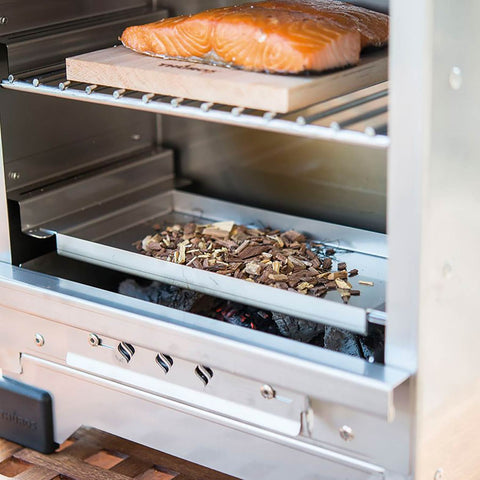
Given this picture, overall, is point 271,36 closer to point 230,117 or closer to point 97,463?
point 230,117

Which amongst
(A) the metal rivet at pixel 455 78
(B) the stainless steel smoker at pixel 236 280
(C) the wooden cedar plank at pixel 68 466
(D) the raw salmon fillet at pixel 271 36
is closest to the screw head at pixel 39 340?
(B) the stainless steel smoker at pixel 236 280

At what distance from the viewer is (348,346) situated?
1.86 m

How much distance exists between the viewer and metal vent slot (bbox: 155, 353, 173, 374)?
175 centimetres

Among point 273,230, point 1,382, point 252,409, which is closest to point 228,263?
point 273,230

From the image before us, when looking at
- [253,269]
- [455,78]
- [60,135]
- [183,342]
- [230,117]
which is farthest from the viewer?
[60,135]

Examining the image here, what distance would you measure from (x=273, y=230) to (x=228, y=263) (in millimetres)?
228

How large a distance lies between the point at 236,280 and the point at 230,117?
1.12 ft

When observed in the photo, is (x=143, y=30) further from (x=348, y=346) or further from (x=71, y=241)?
(x=348, y=346)

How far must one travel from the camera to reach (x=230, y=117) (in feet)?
5.01

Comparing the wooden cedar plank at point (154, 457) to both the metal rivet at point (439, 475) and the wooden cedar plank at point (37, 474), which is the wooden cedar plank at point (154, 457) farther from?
the metal rivet at point (439, 475)

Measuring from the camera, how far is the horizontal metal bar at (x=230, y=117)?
1.42m

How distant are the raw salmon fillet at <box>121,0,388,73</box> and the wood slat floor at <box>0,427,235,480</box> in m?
0.81

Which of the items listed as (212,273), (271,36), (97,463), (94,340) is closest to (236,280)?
(212,273)

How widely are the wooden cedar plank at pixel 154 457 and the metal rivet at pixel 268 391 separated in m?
0.32
